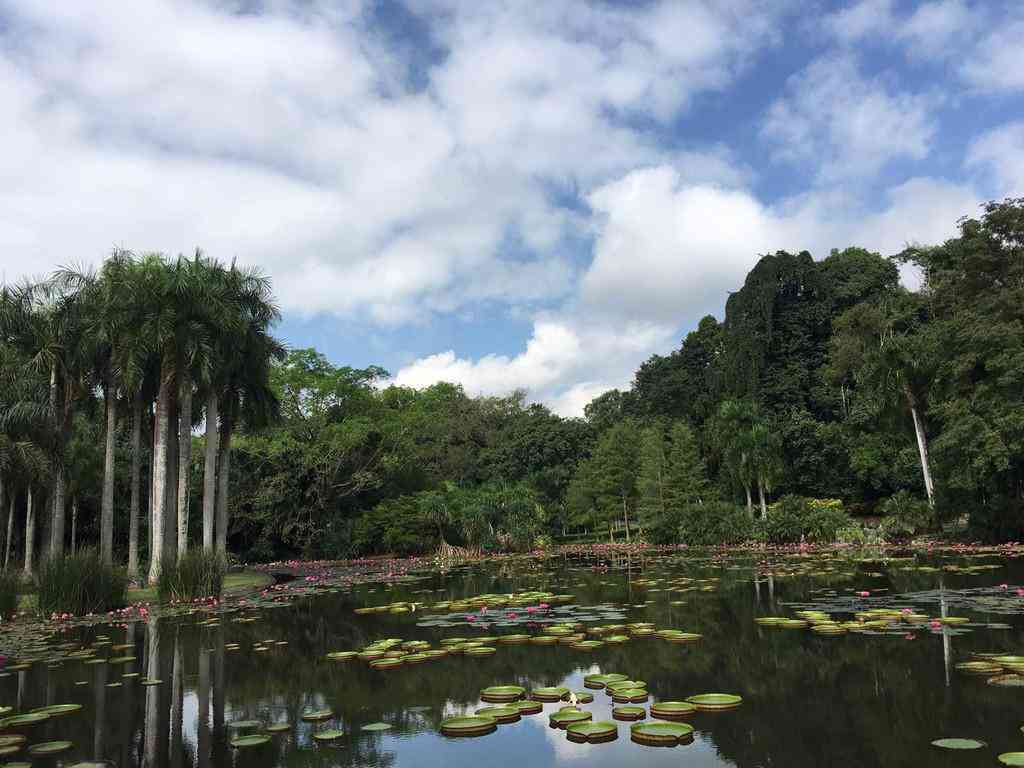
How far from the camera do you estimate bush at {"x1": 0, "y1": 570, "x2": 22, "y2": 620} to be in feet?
40.5

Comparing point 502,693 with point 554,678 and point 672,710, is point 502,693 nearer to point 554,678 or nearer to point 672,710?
point 554,678

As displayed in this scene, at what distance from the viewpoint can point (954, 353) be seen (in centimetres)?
2212

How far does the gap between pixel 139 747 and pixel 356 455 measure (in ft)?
92.8

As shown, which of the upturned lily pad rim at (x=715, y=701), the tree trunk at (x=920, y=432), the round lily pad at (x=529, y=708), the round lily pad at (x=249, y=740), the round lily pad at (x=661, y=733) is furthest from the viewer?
the tree trunk at (x=920, y=432)

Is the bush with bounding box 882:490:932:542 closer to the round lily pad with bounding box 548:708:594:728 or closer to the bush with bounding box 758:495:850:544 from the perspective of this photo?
the bush with bounding box 758:495:850:544

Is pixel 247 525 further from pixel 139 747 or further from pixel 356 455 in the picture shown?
pixel 139 747

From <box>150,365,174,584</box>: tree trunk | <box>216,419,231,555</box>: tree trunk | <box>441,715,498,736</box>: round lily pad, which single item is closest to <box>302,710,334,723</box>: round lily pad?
<box>441,715,498,736</box>: round lily pad

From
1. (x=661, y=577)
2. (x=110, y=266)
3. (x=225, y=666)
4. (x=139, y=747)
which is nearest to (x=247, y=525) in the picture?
(x=110, y=266)

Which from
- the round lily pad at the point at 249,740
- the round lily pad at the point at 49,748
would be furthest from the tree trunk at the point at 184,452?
the round lily pad at the point at 249,740

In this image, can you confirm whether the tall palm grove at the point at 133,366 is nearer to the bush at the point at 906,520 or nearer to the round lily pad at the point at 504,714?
the round lily pad at the point at 504,714

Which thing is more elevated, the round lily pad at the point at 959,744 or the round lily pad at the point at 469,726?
the round lily pad at the point at 959,744

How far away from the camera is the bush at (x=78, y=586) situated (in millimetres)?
12398

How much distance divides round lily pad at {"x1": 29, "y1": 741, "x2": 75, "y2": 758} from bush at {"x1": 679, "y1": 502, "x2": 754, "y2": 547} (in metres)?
25.4

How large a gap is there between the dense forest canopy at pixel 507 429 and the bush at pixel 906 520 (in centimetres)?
7
